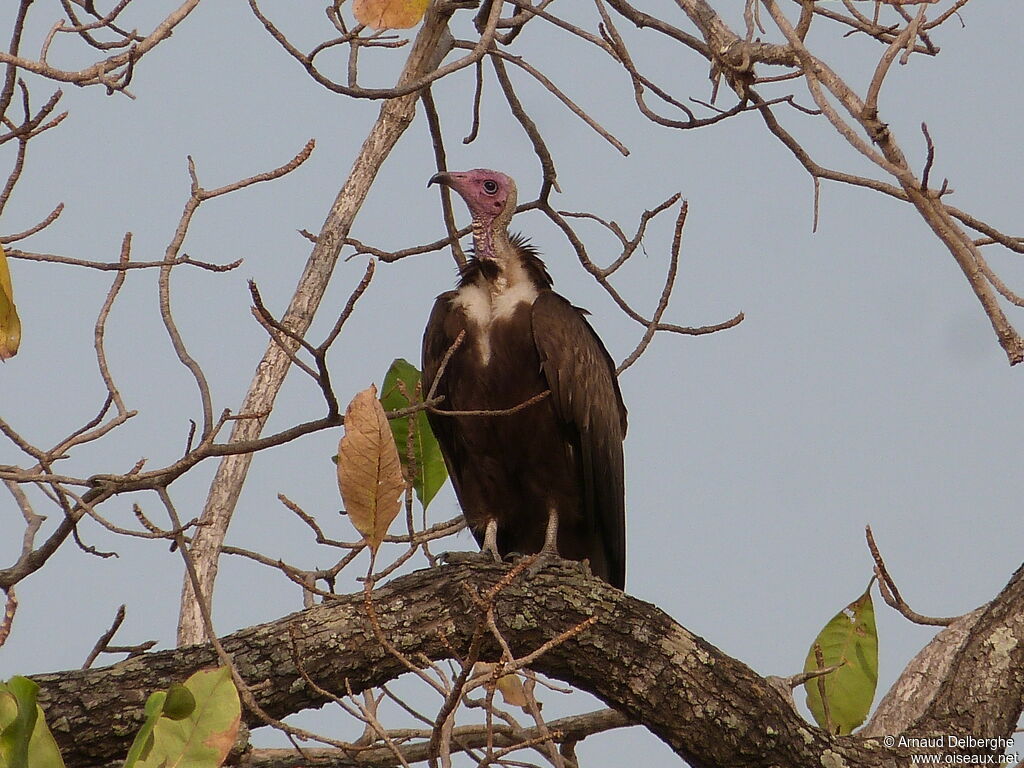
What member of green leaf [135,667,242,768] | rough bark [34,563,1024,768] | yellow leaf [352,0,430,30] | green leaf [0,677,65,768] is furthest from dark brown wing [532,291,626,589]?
green leaf [0,677,65,768]

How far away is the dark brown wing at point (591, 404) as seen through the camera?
4559mm

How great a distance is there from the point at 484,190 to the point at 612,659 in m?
2.27

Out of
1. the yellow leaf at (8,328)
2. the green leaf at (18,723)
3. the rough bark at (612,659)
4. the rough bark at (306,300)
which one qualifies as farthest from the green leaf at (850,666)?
the yellow leaf at (8,328)

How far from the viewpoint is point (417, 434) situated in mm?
4266

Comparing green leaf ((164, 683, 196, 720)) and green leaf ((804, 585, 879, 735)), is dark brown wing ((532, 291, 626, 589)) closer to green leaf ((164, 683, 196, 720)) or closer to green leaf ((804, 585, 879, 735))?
green leaf ((804, 585, 879, 735))

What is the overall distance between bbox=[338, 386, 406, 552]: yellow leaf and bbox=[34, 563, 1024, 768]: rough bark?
1.57 ft

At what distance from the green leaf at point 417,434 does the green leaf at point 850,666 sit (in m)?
1.33

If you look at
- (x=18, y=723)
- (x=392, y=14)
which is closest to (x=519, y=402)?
(x=392, y=14)

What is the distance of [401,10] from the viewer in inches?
126

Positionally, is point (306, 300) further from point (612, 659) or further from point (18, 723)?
point (18, 723)

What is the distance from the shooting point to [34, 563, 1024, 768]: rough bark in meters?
3.23

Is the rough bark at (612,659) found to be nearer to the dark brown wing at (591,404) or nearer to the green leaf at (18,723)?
the green leaf at (18,723)

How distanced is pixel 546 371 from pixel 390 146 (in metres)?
1.00

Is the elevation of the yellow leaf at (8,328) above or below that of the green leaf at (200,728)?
above
